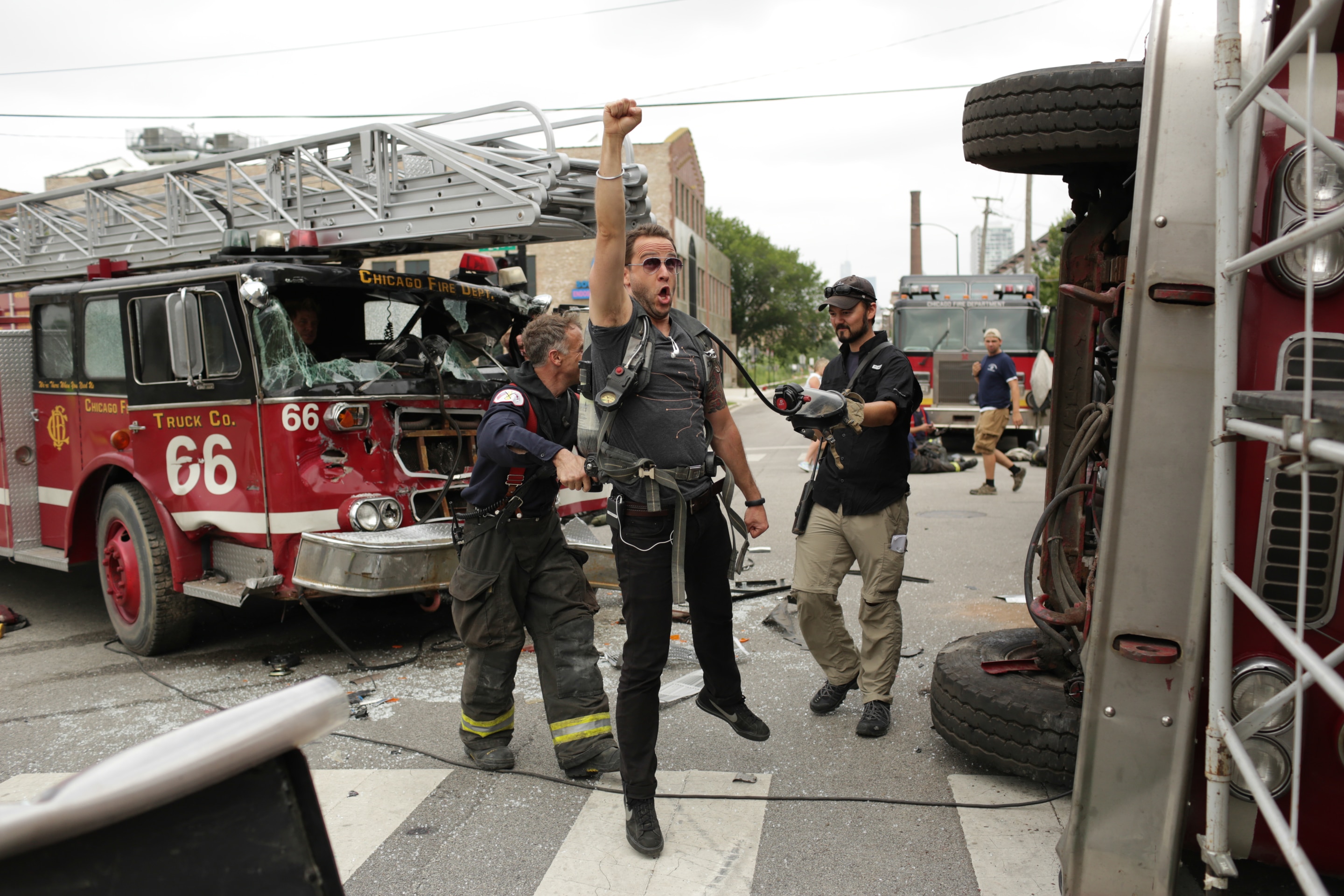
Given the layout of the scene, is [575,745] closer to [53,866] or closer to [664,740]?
[664,740]

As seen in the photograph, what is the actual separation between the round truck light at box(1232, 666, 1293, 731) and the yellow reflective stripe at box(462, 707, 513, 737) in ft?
9.00

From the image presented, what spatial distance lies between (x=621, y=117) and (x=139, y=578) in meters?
4.52

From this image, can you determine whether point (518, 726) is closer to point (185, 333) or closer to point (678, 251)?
point (185, 333)

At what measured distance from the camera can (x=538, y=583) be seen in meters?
4.21

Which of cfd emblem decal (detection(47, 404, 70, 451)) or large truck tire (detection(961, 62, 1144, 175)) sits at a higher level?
large truck tire (detection(961, 62, 1144, 175))

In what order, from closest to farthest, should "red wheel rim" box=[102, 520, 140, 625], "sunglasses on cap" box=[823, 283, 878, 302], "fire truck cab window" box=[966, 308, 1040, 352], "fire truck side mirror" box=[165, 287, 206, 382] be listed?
"sunglasses on cap" box=[823, 283, 878, 302] → "fire truck side mirror" box=[165, 287, 206, 382] → "red wheel rim" box=[102, 520, 140, 625] → "fire truck cab window" box=[966, 308, 1040, 352]

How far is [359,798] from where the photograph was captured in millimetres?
3879

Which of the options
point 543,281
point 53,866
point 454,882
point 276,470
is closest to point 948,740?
point 454,882

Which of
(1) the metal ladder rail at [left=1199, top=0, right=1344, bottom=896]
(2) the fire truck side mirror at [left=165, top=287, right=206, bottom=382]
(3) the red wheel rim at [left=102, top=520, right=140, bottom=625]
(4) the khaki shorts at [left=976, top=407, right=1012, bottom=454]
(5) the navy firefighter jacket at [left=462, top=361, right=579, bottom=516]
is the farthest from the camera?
(4) the khaki shorts at [left=976, top=407, right=1012, bottom=454]

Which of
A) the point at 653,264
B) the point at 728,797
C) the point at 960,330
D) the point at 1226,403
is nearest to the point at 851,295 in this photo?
the point at 653,264

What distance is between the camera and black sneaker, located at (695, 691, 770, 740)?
13.1ft

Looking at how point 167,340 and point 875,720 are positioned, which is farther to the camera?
point 167,340

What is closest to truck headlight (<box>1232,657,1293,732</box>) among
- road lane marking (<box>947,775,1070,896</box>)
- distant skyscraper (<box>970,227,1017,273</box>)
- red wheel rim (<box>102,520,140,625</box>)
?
road lane marking (<box>947,775,1070,896</box>)

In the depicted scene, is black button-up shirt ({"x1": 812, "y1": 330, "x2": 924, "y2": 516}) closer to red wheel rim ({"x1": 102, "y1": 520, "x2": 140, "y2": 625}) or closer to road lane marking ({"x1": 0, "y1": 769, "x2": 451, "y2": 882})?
road lane marking ({"x1": 0, "y1": 769, "x2": 451, "y2": 882})
